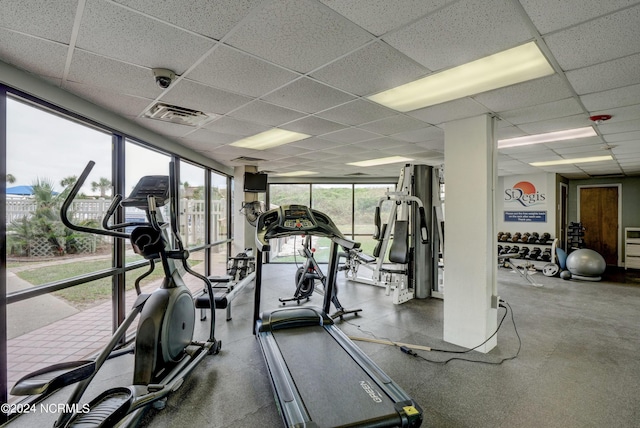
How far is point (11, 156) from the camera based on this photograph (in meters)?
2.14

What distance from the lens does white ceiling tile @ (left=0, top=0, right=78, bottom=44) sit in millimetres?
1400

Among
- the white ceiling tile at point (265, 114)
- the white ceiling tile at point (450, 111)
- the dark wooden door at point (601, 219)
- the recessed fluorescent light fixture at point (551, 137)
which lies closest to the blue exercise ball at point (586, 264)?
the dark wooden door at point (601, 219)

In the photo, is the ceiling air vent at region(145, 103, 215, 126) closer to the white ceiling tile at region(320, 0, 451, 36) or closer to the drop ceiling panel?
Result: the drop ceiling panel

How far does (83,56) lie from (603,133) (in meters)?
5.28

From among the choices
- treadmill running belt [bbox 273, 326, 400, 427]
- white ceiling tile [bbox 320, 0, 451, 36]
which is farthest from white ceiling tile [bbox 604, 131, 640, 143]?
treadmill running belt [bbox 273, 326, 400, 427]

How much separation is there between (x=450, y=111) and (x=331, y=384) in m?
2.61

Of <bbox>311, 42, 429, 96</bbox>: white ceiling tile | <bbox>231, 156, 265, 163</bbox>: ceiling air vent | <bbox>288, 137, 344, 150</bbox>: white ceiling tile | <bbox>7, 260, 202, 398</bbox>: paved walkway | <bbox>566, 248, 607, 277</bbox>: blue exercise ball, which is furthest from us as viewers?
<bbox>566, 248, 607, 277</bbox>: blue exercise ball

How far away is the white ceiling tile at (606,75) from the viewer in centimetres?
195

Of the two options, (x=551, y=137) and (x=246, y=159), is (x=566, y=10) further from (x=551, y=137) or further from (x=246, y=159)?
(x=246, y=159)

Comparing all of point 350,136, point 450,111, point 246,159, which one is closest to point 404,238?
point 350,136

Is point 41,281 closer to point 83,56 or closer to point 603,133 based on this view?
point 83,56

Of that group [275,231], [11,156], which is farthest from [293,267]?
[11,156]

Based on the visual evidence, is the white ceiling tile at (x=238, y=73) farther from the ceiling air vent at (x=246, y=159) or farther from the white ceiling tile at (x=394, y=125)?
the ceiling air vent at (x=246, y=159)

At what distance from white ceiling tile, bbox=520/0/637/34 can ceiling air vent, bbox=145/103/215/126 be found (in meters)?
2.72
